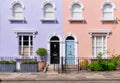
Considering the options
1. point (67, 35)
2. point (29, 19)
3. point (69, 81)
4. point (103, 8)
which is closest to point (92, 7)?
point (103, 8)

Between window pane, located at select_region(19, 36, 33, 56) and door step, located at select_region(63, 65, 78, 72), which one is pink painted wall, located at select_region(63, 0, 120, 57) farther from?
window pane, located at select_region(19, 36, 33, 56)

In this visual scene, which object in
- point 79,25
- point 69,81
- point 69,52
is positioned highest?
point 79,25

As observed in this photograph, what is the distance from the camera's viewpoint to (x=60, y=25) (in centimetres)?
3212

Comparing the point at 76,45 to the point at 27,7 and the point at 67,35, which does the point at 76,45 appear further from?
the point at 27,7

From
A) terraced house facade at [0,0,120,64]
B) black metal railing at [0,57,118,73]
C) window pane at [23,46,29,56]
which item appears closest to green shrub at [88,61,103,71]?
black metal railing at [0,57,118,73]

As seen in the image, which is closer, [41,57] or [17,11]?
[41,57]

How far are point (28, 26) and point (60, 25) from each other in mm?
2775

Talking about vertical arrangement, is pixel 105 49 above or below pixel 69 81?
above

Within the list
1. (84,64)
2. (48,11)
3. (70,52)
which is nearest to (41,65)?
(70,52)

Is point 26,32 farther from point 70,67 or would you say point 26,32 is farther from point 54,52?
point 70,67

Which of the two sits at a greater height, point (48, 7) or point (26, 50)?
point (48, 7)

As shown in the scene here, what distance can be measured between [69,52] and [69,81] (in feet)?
29.7

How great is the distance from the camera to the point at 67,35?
3219cm

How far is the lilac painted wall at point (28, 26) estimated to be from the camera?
32.0 metres
